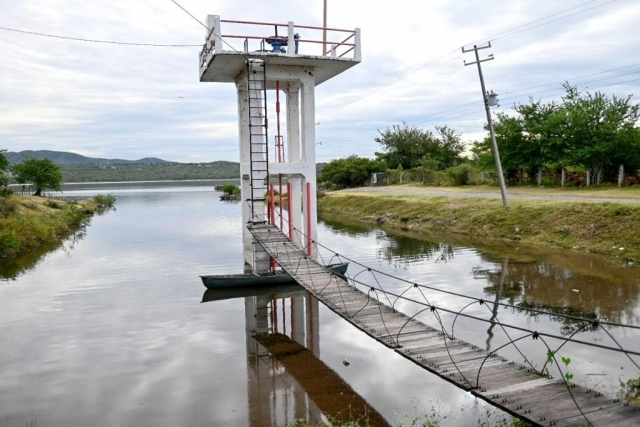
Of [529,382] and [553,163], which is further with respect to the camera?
[553,163]

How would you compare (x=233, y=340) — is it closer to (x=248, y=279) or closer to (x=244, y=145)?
(x=248, y=279)

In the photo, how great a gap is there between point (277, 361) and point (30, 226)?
21.2m

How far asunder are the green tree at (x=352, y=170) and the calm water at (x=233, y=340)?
36207 mm

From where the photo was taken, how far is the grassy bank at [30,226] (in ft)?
76.7

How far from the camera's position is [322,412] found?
8.06 m

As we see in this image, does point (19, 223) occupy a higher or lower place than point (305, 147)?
lower

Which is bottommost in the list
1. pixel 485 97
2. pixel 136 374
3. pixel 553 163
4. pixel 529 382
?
pixel 136 374

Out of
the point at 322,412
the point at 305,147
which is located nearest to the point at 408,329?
the point at 322,412

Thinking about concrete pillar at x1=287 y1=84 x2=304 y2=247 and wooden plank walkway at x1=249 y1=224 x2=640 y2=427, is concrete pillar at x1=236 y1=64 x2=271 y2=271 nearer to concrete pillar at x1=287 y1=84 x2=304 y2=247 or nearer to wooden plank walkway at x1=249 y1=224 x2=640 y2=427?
concrete pillar at x1=287 y1=84 x2=304 y2=247

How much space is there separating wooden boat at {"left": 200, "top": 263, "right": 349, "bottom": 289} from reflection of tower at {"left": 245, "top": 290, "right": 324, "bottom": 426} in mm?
460

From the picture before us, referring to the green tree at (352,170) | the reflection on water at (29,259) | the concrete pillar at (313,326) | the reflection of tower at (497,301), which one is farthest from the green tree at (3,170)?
the green tree at (352,170)

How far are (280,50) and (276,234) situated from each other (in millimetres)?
5318

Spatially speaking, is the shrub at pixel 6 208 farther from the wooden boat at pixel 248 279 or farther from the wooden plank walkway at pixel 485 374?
the wooden plank walkway at pixel 485 374

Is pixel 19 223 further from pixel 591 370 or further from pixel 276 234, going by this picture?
pixel 591 370
